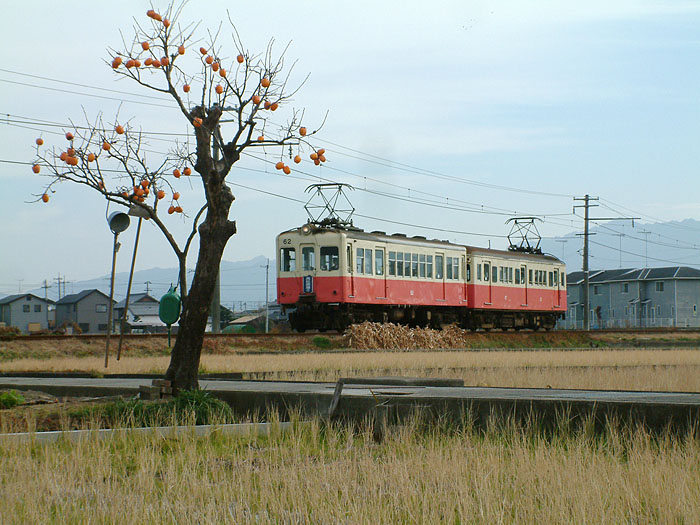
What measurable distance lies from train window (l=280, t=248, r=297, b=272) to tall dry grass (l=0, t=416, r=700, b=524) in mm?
23579

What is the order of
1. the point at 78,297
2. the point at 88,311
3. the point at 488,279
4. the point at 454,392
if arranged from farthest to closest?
the point at 78,297
the point at 88,311
the point at 488,279
the point at 454,392

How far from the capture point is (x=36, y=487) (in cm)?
528

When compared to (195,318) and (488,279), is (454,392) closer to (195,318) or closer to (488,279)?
(195,318)

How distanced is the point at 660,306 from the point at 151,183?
77435 millimetres

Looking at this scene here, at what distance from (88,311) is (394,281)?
6647cm

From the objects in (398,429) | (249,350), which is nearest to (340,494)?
(398,429)

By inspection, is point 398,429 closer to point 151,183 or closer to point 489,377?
point 151,183

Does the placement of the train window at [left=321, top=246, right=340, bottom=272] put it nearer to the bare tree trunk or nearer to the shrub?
the bare tree trunk

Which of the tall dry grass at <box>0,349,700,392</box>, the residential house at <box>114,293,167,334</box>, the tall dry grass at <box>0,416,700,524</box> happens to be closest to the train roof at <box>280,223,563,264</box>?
the tall dry grass at <box>0,349,700,392</box>

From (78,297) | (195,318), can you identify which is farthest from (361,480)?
(78,297)

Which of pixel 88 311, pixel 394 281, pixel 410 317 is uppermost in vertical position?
pixel 394 281

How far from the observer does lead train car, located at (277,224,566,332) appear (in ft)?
98.2

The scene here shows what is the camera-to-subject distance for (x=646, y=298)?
85.7 meters

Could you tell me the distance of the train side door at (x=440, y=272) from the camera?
34656mm
